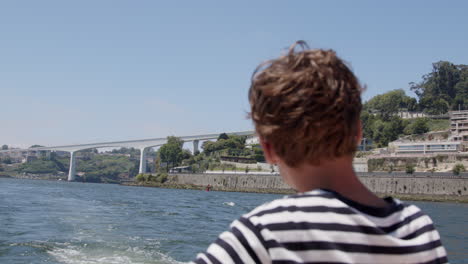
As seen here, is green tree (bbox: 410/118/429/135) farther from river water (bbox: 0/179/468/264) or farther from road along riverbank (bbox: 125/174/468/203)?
river water (bbox: 0/179/468/264)

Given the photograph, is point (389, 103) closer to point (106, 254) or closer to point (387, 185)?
point (387, 185)

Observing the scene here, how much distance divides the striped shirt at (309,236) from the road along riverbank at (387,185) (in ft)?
174

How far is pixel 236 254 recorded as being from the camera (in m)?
1.07

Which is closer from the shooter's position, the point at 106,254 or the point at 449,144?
the point at 106,254

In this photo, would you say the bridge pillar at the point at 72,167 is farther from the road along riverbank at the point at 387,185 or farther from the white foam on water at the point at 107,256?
the white foam on water at the point at 107,256

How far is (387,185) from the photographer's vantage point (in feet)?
195

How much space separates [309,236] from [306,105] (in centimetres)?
28

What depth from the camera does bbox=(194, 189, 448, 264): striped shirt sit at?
1055 millimetres

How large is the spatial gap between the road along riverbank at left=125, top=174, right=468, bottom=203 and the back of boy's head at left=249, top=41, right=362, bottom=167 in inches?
2087

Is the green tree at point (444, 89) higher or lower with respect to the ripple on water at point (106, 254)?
higher

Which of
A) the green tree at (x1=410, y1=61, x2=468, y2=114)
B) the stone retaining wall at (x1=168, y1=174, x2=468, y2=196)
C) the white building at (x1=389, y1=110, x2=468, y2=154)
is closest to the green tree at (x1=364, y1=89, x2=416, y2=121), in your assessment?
the green tree at (x1=410, y1=61, x2=468, y2=114)

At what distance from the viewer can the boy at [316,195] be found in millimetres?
1060

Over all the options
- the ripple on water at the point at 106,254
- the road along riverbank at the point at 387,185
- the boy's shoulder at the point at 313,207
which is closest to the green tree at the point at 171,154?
the road along riverbank at the point at 387,185

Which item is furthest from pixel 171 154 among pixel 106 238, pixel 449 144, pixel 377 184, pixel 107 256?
pixel 107 256
